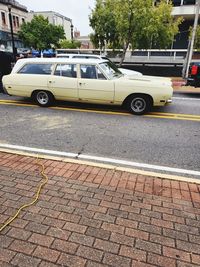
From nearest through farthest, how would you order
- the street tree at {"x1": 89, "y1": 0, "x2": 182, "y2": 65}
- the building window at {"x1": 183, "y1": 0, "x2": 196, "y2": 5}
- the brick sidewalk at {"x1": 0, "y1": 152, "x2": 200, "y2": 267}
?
the brick sidewalk at {"x1": 0, "y1": 152, "x2": 200, "y2": 267} < the street tree at {"x1": 89, "y1": 0, "x2": 182, "y2": 65} < the building window at {"x1": 183, "y1": 0, "x2": 196, "y2": 5}

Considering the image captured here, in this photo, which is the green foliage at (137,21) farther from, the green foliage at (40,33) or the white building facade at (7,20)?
the white building facade at (7,20)

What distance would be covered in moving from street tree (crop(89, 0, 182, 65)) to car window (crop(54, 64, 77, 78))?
908 centimetres

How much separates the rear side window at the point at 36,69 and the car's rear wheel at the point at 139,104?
3.05 metres

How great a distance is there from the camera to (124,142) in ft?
18.3

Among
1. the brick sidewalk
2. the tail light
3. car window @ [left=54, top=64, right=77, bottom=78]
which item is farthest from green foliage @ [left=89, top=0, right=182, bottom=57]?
the brick sidewalk

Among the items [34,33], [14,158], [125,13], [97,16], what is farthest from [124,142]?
[34,33]

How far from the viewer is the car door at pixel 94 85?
7711mm

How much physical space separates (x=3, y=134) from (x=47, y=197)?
3267 millimetres

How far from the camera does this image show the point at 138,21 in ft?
49.9

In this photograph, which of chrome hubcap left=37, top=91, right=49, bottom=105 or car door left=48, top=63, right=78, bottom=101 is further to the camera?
chrome hubcap left=37, top=91, right=49, bottom=105

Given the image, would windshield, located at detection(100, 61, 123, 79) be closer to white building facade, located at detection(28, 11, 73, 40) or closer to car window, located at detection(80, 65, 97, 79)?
car window, located at detection(80, 65, 97, 79)

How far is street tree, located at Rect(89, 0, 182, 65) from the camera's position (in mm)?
14922

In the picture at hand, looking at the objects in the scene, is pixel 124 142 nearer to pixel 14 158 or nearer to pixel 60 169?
pixel 60 169

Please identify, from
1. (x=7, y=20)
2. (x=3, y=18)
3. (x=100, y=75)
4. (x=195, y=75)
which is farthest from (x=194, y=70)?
(x=7, y=20)
